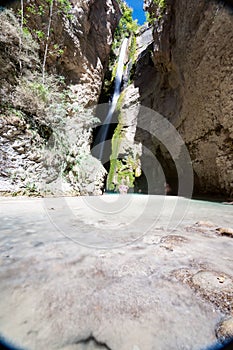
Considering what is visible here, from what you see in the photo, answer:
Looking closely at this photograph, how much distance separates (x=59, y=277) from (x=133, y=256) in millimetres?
489

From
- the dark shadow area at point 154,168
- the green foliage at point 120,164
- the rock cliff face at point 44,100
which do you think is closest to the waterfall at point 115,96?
the green foliage at point 120,164

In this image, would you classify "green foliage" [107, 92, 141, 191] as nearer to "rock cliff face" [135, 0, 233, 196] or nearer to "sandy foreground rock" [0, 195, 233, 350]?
"rock cliff face" [135, 0, 233, 196]

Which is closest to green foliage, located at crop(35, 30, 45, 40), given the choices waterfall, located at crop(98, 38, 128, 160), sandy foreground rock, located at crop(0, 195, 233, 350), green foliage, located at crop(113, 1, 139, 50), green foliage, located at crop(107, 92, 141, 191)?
waterfall, located at crop(98, 38, 128, 160)

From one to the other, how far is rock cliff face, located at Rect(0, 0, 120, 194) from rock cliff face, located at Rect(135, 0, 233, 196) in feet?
10.7

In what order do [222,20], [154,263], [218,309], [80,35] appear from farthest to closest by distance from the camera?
[80,35] < [222,20] < [154,263] < [218,309]

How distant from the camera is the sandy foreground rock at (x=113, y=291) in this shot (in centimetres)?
61

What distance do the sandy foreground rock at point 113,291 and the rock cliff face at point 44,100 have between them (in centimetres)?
321

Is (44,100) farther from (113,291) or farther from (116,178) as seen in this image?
(116,178)

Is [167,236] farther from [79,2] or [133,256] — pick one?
[79,2]

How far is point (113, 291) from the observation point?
33.7 inches

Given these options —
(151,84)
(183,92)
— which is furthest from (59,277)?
(151,84)

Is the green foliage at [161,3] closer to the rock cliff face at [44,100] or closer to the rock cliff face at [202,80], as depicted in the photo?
the rock cliff face at [202,80]

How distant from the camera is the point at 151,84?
33.3 feet

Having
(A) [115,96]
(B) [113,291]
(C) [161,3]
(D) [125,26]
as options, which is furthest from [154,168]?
(D) [125,26]
